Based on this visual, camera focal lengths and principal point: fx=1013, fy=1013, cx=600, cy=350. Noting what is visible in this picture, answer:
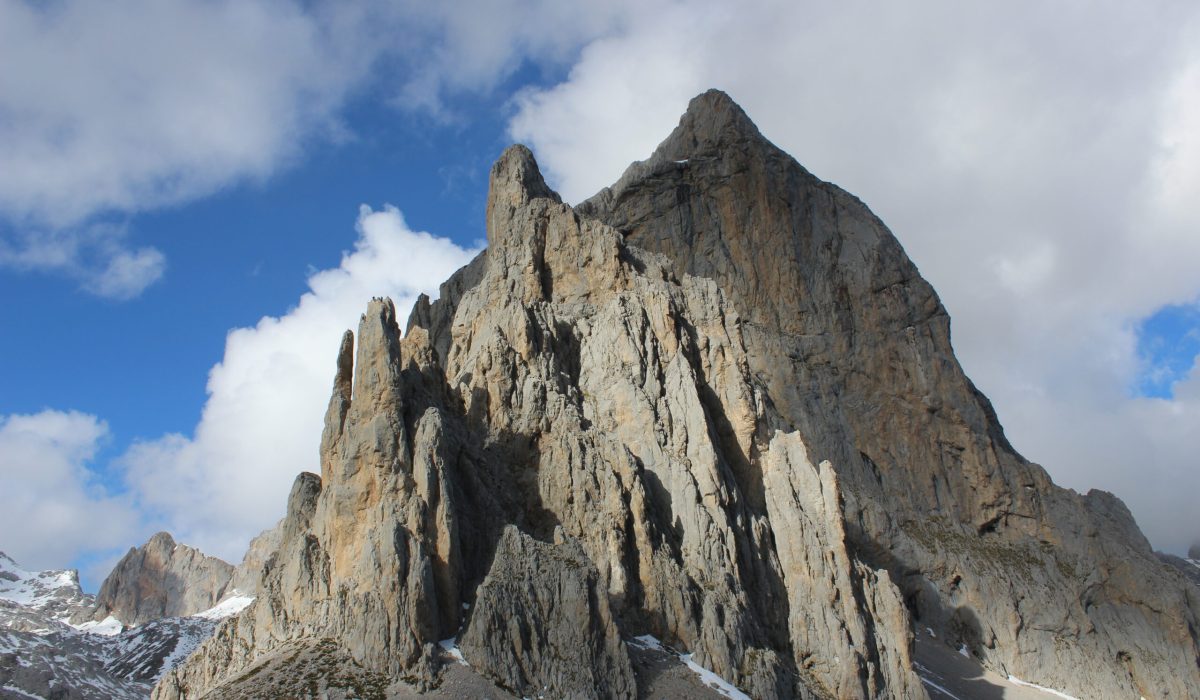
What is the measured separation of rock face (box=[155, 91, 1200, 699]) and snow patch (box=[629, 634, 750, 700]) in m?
0.71

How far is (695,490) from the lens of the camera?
3248 inches

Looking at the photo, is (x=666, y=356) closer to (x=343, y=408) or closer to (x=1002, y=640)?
(x=343, y=408)

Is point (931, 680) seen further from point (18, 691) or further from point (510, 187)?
point (18, 691)

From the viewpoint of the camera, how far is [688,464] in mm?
85562

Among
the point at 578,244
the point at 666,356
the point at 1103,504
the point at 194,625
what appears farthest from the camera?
the point at 194,625

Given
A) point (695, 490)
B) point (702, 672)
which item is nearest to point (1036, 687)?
point (695, 490)

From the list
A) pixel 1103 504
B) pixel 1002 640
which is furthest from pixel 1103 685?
pixel 1103 504

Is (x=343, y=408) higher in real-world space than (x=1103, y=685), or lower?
higher

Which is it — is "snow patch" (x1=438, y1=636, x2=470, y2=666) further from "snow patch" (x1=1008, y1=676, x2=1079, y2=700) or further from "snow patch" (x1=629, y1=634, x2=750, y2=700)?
"snow patch" (x1=1008, y1=676, x2=1079, y2=700)

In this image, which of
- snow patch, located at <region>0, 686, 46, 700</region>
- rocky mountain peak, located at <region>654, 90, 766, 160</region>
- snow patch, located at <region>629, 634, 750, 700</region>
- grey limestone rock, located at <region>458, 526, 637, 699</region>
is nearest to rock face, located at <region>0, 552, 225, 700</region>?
snow patch, located at <region>0, 686, 46, 700</region>

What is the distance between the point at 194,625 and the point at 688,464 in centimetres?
15045

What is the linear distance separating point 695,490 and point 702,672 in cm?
1656

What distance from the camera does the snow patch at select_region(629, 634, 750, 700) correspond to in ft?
224

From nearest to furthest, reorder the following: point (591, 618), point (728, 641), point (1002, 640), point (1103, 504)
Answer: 1. point (591, 618)
2. point (728, 641)
3. point (1002, 640)
4. point (1103, 504)
